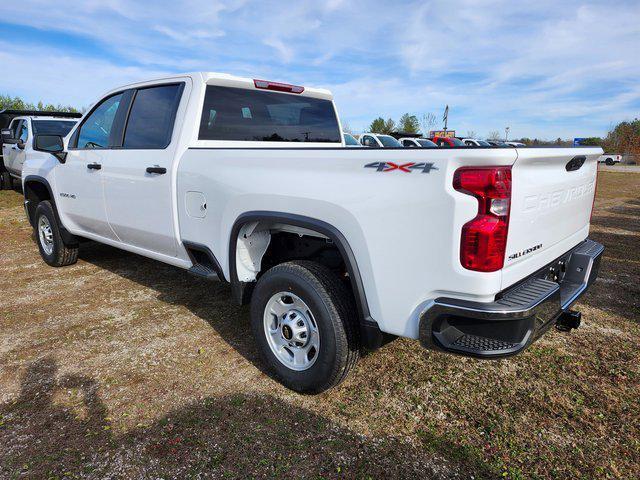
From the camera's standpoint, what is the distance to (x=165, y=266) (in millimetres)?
5605

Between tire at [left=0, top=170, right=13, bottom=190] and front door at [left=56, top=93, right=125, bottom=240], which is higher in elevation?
front door at [left=56, top=93, right=125, bottom=240]

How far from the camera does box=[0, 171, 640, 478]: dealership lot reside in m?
2.25

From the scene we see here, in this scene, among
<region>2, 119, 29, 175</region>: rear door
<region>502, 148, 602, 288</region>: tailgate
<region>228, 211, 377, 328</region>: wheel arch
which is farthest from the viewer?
<region>2, 119, 29, 175</region>: rear door

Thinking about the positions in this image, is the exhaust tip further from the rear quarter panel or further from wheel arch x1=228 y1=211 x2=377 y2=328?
wheel arch x1=228 y1=211 x2=377 y2=328

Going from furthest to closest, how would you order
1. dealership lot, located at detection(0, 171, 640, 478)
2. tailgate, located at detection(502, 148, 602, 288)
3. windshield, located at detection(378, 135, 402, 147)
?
1. windshield, located at detection(378, 135, 402, 147)
2. dealership lot, located at detection(0, 171, 640, 478)
3. tailgate, located at detection(502, 148, 602, 288)

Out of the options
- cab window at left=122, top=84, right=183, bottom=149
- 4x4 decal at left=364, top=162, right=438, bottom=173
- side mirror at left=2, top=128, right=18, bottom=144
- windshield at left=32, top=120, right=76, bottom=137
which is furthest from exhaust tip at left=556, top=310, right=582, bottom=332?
side mirror at left=2, top=128, right=18, bottom=144

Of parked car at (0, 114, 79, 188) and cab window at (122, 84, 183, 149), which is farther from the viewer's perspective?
parked car at (0, 114, 79, 188)

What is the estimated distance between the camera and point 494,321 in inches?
79.0

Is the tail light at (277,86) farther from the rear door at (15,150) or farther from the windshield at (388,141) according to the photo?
the windshield at (388,141)

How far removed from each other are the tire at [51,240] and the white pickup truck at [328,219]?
40.8 inches

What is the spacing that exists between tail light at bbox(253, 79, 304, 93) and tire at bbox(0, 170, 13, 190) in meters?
12.3

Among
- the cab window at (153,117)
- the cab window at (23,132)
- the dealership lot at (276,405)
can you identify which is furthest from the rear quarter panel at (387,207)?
the cab window at (23,132)

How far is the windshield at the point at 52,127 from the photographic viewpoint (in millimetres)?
10039

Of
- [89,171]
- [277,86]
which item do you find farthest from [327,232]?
[89,171]
